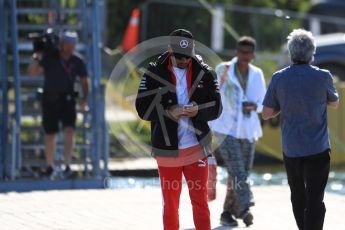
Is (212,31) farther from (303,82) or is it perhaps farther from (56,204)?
(303,82)

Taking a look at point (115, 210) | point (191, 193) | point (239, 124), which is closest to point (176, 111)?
point (191, 193)

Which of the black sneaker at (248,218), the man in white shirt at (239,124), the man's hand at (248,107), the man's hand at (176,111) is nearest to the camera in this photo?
the man's hand at (176,111)

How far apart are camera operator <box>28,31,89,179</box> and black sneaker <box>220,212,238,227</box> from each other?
338cm

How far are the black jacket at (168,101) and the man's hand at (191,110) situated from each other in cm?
6

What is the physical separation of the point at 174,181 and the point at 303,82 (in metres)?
1.29

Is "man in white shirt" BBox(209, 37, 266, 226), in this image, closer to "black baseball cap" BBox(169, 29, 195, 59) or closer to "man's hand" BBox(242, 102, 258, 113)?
"man's hand" BBox(242, 102, 258, 113)

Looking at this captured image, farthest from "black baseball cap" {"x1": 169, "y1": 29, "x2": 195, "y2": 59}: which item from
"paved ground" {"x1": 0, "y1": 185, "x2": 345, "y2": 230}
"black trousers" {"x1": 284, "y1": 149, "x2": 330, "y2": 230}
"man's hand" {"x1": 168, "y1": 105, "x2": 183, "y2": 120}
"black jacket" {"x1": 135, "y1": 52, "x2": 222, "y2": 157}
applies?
"paved ground" {"x1": 0, "y1": 185, "x2": 345, "y2": 230}

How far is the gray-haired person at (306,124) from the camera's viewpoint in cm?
748

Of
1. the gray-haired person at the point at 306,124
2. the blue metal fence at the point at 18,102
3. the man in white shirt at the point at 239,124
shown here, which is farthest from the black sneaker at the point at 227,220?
the blue metal fence at the point at 18,102

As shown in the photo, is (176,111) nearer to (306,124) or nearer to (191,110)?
(191,110)

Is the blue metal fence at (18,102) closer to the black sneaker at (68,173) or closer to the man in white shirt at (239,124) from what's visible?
the black sneaker at (68,173)

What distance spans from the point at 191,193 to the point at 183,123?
56cm

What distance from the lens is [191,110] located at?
290 inches

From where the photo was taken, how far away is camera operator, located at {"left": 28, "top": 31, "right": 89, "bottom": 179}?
1225 cm
